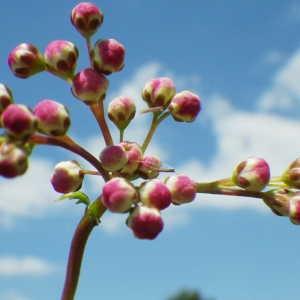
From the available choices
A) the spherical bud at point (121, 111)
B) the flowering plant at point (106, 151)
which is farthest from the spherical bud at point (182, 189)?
the spherical bud at point (121, 111)

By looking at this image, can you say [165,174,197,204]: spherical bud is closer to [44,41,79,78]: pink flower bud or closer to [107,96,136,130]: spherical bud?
[107,96,136,130]: spherical bud

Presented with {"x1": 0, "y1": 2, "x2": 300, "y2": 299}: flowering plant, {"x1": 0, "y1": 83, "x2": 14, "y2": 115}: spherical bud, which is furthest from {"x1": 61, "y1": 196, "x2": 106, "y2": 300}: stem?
{"x1": 0, "y1": 83, "x2": 14, "y2": 115}: spherical bud

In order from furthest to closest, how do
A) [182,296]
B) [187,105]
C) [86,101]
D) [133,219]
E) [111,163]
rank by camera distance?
[182,296] → [187,105] → [86,101] → [111,163] → [133,219]

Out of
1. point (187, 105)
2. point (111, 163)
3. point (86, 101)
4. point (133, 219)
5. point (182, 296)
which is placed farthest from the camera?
point (182, 296)

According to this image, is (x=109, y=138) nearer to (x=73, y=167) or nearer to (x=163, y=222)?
(x=73, y=167)

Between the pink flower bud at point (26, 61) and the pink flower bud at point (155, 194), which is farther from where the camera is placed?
the pink flower bud at point (26, 61)

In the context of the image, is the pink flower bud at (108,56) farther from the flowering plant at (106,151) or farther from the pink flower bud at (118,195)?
the pink flower bud at (118,195)

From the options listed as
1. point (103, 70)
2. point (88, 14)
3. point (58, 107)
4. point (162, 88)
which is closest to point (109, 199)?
point (58, 107)
